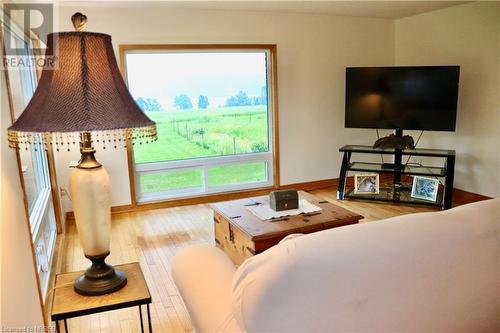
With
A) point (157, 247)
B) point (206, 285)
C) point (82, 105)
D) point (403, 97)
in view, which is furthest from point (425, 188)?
point (82, 105)

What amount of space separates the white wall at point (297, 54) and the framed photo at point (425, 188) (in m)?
1.14

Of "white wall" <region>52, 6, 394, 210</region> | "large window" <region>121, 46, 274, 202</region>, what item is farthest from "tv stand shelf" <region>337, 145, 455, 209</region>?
"large window" <region>121, 46, 274, 202</region>

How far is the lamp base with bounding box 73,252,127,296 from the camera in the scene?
1.56 m

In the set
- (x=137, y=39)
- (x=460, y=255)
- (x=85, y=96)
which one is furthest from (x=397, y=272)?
(x=137, y=39)

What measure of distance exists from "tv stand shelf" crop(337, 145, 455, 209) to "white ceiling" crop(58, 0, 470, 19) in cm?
160

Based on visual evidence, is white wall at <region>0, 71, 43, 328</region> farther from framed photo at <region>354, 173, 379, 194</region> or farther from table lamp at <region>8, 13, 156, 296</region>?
framed photo at <region>354, 173, 379, 194</region>

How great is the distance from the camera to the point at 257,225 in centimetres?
262

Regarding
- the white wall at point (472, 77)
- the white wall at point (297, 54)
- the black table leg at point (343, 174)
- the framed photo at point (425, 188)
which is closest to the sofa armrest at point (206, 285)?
the white wall at point (297, 54)

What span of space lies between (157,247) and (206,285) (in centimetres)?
224

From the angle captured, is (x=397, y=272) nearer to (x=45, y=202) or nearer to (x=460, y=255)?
(x=460, y=255)

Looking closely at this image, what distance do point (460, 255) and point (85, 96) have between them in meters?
1.21

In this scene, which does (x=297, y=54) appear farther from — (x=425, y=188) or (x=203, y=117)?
(x=425, y=188)

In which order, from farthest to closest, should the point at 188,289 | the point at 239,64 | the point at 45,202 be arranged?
the point at 239,64 < the point at 45,202 < the point at 188,289

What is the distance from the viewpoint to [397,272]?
103cm
